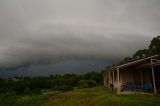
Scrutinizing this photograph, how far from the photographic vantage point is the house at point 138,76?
27.4 meters

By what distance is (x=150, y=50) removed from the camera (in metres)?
49.2

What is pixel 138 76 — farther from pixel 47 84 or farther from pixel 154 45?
pixel 47 84

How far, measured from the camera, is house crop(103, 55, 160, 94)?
89.9 ft

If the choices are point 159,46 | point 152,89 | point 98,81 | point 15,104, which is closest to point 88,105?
point 152,89

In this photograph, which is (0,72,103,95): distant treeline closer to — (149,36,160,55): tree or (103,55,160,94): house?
(149,36,160,55): tree

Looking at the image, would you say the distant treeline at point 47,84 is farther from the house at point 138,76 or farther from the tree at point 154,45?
the house at point 138,76

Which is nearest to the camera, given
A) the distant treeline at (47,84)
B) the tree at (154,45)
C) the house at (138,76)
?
the house at (138,76)

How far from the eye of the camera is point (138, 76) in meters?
30.6

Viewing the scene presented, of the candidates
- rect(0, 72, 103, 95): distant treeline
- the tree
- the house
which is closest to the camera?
the house

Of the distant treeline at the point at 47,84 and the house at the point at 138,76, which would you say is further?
the distant treeline at the point at 47,84

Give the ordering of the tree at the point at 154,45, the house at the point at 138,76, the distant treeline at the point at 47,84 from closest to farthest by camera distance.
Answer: the house at the point at 138,76 → the tree at the point at 154,45 → the distant treeline at the point at 47,84

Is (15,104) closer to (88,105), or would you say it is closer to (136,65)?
(88,105)

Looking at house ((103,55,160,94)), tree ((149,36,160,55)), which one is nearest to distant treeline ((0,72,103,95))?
tree ((149,36,160,55))

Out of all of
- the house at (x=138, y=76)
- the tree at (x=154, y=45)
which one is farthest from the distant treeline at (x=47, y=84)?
the house at (x=138, y=76)
